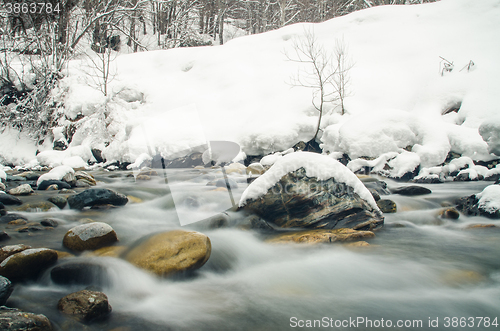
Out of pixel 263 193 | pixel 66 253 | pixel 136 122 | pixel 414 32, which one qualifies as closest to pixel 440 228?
pixel 263 193

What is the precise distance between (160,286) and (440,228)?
3.12 m

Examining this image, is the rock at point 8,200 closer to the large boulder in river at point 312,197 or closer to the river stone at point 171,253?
the river stone at point 171,253

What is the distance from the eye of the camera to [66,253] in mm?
2021

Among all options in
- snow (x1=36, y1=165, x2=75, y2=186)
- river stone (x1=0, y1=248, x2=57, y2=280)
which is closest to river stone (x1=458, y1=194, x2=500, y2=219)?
river stone (x1=0, y1=248, x2=57, y2=280)

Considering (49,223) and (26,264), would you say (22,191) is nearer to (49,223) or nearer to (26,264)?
(49,223)

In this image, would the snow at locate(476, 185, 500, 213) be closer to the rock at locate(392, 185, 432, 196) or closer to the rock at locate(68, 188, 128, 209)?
the rock at locate(392, 185, 432, 196)

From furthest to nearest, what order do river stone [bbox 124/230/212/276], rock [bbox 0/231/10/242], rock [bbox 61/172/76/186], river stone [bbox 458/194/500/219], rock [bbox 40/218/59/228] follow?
rock [bbox 61/172/76/186] → river stone [bbox 458/194/500/219] → rock [bbox 40/218/59/228] → rock [bbox 0/231/10/242] → river stone [bbox 124/230/212/276]

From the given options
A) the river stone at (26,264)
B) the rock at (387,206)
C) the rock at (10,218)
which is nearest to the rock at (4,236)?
the rock at (10,218)

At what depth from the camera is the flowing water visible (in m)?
1.52

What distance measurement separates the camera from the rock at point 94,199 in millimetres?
3217

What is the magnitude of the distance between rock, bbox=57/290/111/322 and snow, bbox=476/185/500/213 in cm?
405

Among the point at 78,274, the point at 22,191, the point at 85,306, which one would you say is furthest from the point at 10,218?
the point at 85,306

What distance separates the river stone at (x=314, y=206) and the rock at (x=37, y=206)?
2.54 m

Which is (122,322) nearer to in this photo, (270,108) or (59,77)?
(270,108)
